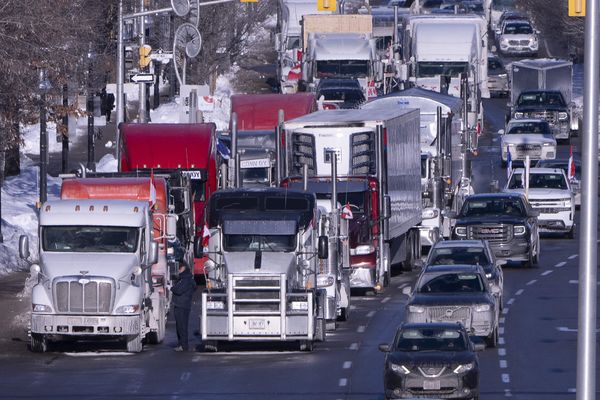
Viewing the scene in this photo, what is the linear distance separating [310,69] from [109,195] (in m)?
34.8

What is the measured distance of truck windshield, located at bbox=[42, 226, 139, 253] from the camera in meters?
27.9

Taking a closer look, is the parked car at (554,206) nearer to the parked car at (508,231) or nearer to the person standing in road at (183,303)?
the parked car at (508,231)

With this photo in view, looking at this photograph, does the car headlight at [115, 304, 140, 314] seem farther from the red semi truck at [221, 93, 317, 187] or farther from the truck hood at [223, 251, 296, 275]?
the red semi truck at [221, 93, 317, 187]

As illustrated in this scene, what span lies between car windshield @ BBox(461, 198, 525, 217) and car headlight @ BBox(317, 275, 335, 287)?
11695 millimetres

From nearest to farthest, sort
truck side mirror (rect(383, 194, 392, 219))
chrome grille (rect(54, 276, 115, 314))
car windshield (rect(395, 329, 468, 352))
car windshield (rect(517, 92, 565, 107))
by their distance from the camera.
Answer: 1. car windshield (rect(395, 329, 468, 352))
2. chrome grille (rect(54, 276, 115, 314))
3. truck side mirror (rect(383, 194, 392, 219))
4. car windshield (rect(517, 92, 565, 107))

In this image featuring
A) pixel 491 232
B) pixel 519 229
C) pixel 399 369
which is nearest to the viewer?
pixel 399 369

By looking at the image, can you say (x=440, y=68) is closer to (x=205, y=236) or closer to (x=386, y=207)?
(x=386, y=207)

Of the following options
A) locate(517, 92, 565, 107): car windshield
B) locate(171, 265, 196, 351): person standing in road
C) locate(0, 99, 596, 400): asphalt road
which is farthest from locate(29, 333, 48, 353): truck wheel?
locate(517, 92, 565, 107): car windshield

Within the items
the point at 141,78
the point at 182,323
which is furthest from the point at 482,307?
the point at 141,78

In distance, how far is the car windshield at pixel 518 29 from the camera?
300ft

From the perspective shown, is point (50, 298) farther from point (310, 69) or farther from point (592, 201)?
point (310, 69)

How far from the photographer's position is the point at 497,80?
78.9 meters

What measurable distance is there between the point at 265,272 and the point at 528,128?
107ft

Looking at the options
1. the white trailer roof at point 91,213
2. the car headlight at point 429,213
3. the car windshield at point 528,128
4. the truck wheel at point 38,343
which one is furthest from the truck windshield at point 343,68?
the truck wheel at point 38,343
